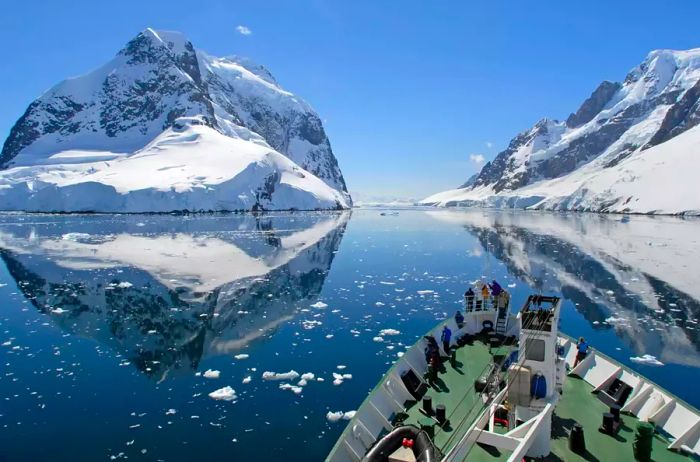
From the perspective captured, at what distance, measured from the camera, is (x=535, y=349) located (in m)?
12.2

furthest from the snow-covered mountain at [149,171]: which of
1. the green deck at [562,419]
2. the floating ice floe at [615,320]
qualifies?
the green deck at [562,419]

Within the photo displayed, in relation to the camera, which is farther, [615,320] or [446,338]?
[615,320]

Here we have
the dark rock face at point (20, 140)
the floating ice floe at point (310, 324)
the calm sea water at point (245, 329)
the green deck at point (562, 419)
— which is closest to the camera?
the green deck at point (562, 419)

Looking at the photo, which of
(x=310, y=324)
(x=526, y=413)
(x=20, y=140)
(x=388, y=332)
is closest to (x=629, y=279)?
(x=388, y=332)

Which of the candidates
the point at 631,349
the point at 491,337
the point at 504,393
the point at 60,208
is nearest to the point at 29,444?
the point at 504,393

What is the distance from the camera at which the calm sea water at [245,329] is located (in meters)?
13.9

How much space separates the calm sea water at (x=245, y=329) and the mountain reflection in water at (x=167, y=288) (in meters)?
0.17

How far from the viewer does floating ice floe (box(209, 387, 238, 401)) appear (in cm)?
1589

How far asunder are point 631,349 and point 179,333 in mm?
22146

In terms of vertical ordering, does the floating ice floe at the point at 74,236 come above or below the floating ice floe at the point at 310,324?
below

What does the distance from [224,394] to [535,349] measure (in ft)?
34.2

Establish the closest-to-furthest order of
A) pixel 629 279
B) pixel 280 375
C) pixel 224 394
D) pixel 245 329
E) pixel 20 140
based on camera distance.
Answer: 1. pixel 224 394
2. pixel 280 375
3. pixel 245 329
4. pixel 629 279
5. pixel 20 140

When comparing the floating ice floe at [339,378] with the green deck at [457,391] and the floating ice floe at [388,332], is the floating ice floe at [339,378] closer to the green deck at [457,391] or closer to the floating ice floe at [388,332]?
the green deck at [457,391]

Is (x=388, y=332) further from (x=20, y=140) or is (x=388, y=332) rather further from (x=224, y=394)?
(x=20, y=140)
